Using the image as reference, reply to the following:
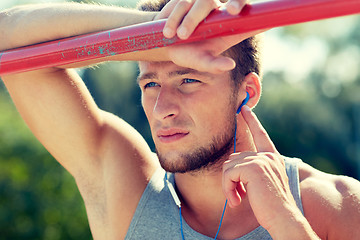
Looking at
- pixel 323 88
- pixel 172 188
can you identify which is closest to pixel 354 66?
pixel 323 88

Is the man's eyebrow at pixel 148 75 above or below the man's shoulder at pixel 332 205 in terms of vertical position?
above

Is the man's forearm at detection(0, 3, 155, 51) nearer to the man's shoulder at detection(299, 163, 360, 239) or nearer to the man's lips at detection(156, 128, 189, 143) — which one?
the man's lips at detection(156, 128, 189, 143)

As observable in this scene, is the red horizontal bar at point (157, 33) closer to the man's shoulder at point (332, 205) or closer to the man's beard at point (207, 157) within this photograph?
the man's beard at point (207, 157)

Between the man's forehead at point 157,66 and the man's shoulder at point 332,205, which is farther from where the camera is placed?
the man's forehead at point 157,66

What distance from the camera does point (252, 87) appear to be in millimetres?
2674

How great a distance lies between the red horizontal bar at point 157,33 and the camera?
143cm

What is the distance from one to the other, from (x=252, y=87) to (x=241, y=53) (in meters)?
0.19

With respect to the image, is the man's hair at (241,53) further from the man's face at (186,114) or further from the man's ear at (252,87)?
the man's face at (186,114)

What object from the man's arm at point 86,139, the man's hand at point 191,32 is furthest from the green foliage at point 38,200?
the man's hand at point 191,32

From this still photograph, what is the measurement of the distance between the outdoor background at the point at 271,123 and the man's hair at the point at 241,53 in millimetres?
264

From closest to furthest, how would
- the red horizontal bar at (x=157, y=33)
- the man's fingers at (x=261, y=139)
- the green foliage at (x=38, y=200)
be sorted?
the red horizontal bar at (x=157, y=33) → the man's fingers at (x=261, y=139) → the green foliage at (x=38, y=200)

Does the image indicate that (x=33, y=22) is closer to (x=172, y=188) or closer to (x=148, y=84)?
(x=148, y=84)

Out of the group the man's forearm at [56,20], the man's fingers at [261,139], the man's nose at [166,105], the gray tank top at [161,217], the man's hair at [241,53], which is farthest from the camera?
the man's hair at [241,53]

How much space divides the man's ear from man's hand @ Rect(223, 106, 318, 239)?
530 millimetres
